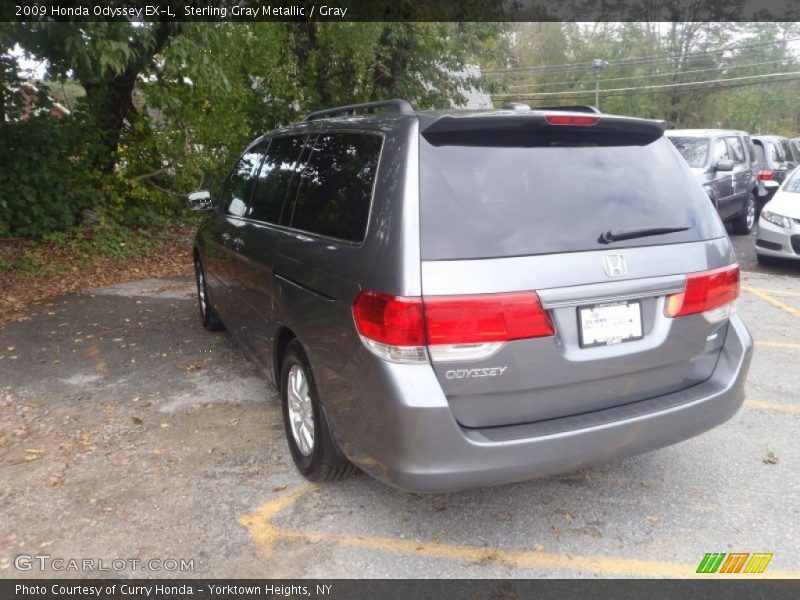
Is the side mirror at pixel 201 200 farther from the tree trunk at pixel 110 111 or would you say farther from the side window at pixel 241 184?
the tree trunk at pixel 110 111

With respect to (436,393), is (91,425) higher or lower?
lower

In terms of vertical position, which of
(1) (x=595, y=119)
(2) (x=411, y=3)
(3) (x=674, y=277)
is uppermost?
(2) (x=411, y=3)

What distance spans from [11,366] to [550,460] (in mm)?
4643

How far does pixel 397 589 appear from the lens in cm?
260

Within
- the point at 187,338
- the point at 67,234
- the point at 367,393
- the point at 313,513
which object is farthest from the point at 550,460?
the point at 67,234

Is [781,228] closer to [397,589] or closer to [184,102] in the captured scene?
[397,589]

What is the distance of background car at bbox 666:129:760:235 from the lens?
11031mm

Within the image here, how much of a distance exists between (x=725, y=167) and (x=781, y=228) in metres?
2.36

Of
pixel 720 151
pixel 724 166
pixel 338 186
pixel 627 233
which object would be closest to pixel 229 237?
pixel 338 186

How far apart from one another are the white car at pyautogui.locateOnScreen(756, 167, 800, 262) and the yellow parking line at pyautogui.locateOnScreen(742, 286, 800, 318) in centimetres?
126

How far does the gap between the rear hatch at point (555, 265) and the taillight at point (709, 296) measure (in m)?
0.03

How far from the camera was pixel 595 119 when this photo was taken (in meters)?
2.85

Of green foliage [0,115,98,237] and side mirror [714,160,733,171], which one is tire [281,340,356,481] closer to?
green foliage [0,115,98,237]

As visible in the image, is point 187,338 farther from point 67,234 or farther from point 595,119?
point 67,234
